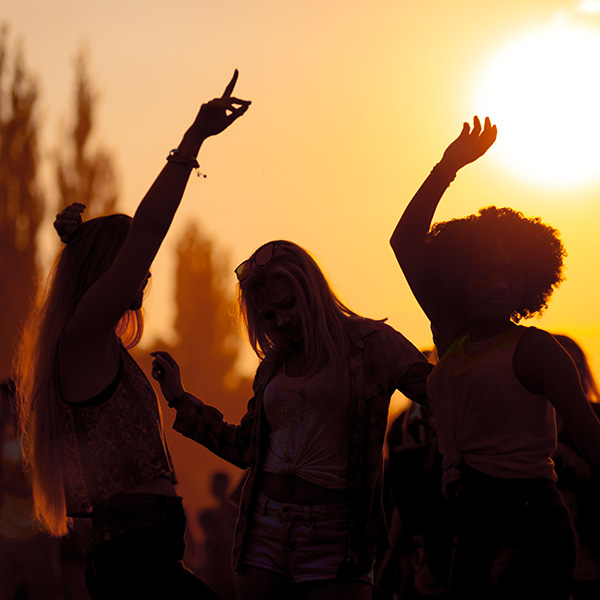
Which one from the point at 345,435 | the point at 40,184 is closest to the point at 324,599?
the point at 345,435

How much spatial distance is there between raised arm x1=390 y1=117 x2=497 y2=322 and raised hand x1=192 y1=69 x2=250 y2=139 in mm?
758

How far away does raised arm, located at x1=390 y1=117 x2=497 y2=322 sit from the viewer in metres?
3.59

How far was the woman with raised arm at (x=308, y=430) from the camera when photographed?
351 cm

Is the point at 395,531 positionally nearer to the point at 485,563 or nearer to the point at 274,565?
the point at 274,565

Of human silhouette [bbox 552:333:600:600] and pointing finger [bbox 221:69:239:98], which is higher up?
pointing finger [bbox 221:69:239:98]

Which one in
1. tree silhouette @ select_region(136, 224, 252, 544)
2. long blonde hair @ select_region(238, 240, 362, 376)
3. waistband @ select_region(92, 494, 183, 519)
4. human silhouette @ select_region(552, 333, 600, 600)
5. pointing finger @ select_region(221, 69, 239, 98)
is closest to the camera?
waistband @ select_region(92, 494, 183, 519)

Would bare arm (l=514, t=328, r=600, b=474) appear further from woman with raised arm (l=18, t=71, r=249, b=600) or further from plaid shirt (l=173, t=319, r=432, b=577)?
woman with raised arm (l=18, t=71, r=249, b=600)

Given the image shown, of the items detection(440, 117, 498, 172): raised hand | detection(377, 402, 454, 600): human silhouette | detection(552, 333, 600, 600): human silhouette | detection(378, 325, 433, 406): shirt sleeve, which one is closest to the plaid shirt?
detection(378, 325, 433, 406): shirt sleeve

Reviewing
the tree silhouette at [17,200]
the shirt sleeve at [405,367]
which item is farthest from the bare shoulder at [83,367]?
the tree silhouette at [17,200]

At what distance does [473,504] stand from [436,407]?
369 mm

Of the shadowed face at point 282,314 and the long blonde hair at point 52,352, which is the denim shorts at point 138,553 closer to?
the long blonde hair at point 52,352

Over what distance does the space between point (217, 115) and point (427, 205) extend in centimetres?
86

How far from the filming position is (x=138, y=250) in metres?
3.06

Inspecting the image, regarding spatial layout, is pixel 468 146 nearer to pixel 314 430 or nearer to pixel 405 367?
pixel 405 367
